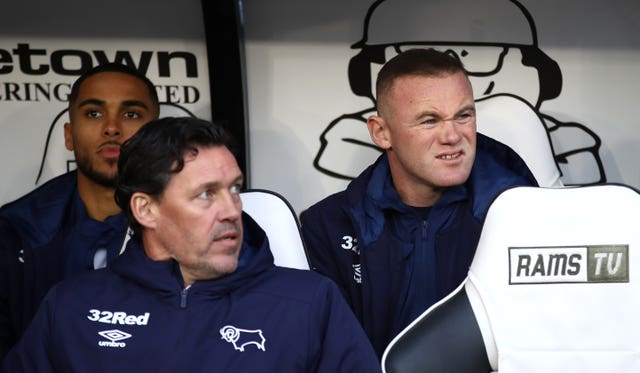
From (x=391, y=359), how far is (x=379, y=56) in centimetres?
135

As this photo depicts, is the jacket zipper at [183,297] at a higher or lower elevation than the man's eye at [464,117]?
lower

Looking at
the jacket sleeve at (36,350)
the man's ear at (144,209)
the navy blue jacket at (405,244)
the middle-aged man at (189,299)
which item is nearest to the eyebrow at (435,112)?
the navy blue jacket at (405,244)

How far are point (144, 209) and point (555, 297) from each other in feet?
2.58

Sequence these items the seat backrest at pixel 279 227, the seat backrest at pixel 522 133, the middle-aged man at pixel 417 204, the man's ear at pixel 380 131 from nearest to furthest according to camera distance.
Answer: the seat backrest at pixel 279 227 → the middle-aged man at pixel 417 204 → the man's ear at pixel 380 131 → the seat backrest at pixel 522 133

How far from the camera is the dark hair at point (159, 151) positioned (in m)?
1.76

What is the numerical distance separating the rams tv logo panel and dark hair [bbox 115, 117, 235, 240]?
61 cm

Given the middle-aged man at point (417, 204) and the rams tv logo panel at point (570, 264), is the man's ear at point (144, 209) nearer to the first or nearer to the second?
the middle-aged man at point (417, 204)

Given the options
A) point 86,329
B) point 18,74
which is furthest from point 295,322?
point 18,74

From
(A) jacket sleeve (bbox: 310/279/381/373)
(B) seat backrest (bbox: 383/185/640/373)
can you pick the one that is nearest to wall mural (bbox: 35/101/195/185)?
(A) jacket sleeve (bbox: 310/279/381/373)

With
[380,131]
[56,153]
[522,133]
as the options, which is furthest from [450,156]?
[56,153]

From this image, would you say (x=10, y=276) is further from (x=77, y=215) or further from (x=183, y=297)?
(x=183, y=297)

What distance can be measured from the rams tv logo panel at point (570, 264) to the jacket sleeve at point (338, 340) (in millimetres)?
290

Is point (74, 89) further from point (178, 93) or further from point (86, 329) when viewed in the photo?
point (86, 329)

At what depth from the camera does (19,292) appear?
226 centimetres
